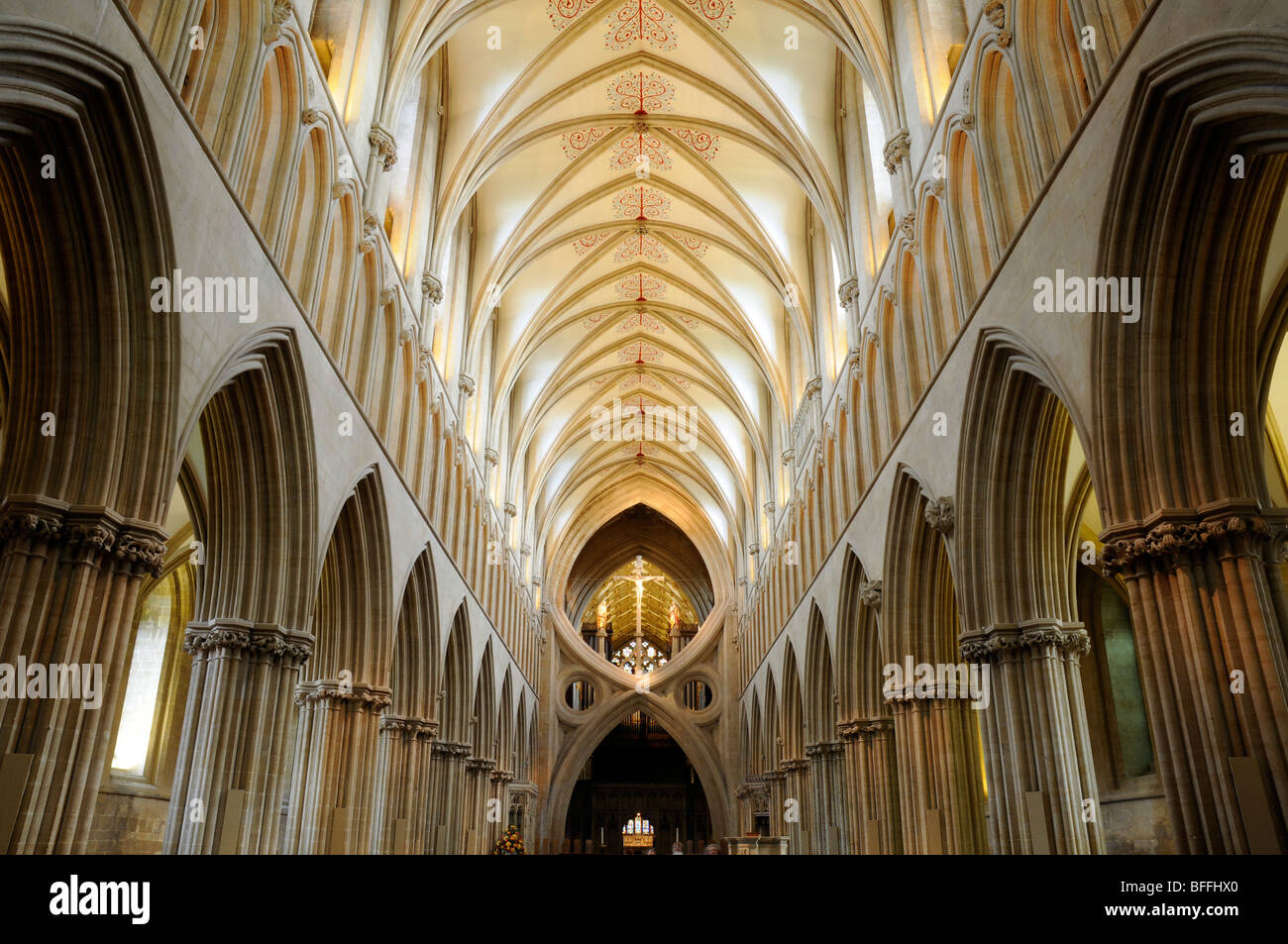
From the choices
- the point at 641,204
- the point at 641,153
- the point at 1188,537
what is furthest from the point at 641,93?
the point at 1188,537

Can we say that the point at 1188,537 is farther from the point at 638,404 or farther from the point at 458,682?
the point at 638,404

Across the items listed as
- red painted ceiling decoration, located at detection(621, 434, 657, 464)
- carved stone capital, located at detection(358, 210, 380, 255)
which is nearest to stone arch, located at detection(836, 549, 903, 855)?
carved stone capital, located at detection(358, 210, 380, 255)

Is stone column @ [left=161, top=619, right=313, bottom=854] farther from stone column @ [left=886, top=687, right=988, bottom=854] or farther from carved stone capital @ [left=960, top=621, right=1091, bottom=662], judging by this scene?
stone column @ [left=886, top=687, right=988, bottom=854]

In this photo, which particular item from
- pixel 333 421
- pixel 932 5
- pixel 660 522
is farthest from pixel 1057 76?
pixel 660 522

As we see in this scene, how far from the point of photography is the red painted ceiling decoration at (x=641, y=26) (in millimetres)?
Result: 18078

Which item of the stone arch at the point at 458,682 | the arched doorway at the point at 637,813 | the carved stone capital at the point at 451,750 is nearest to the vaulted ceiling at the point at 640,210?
the stone arch at the point at 458,682

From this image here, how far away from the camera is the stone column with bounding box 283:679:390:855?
13484 millimetres

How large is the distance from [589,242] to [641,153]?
3.37m

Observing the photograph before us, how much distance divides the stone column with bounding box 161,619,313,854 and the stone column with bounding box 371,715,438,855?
17.8 ft

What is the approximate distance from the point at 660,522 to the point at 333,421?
31.2 m

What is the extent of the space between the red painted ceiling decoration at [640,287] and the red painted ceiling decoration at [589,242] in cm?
206

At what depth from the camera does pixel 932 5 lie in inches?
534

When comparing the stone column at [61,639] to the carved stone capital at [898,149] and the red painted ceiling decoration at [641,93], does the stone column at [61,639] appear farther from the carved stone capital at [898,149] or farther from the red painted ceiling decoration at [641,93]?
the red painted ceiling decoration at [641,93]
